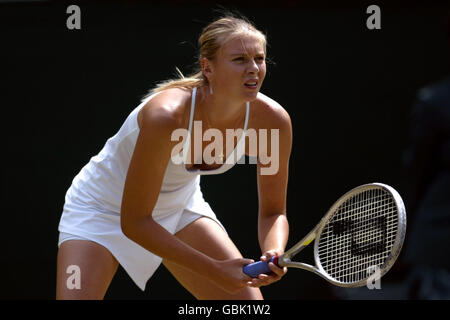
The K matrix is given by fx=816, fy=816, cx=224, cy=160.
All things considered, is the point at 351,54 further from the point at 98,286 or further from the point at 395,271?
the point at 98,286

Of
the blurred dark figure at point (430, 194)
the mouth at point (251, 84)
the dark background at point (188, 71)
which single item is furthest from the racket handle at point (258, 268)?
the dark background at point (188, 71)

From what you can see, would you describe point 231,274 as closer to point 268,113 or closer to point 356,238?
point 356,238

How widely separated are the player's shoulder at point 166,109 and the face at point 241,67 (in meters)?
0.13

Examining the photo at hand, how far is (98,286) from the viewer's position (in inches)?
99.9

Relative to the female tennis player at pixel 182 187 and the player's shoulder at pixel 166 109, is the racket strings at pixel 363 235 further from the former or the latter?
the player's shoulder at pixel 166 109

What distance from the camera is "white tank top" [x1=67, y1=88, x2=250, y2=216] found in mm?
2607

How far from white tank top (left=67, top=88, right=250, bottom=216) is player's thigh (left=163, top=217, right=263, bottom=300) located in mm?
95

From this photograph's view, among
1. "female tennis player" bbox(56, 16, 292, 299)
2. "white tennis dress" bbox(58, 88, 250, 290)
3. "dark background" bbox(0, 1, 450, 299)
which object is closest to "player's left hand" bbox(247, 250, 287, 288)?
"female tennis player" bbox(56, 16, 292, 299)

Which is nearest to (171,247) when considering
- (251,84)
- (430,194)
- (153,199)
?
(153,199)

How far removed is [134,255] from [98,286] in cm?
22

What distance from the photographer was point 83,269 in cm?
251

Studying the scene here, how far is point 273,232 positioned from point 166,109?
0.55 metres

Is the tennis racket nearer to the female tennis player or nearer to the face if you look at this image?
the female tennis player

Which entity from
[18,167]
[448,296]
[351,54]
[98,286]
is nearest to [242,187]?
[351,54]
